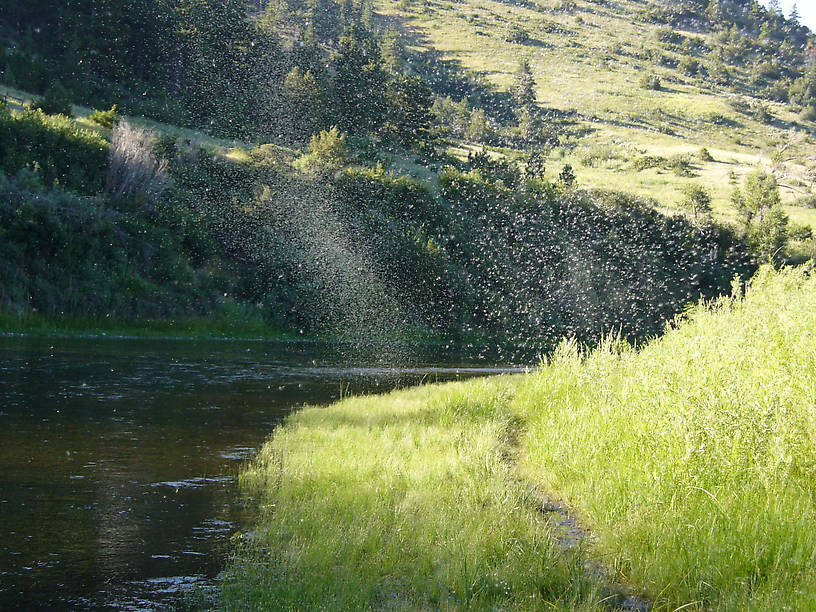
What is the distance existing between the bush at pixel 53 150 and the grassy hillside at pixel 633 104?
62.3 meters

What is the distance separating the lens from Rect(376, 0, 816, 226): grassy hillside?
349ft

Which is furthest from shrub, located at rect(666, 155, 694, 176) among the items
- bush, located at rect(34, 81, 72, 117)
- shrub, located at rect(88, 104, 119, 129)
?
bush, located at rect(34, 81, 72, 117)

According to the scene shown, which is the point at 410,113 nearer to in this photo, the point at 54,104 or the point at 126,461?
the point at 54,104

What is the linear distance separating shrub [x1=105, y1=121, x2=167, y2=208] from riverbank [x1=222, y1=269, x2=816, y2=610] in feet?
97.3

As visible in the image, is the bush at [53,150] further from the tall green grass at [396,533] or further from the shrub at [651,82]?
the shrub at [651,82]

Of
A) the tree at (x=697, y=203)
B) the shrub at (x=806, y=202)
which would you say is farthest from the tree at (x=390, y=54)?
the shrub at (x=806, y=202)

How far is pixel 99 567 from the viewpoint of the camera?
795 cm

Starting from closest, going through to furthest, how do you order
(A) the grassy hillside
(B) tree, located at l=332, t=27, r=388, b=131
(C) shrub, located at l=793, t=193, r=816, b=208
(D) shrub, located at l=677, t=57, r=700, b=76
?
(B) tree, located at l=332, t=27, r=388, b=131 → (C) shrub, located at l=793, t=193, r=816, b=208 → (A) the grassy hillside → (D) shrub, located at l=677, t=57, r=700, b=76

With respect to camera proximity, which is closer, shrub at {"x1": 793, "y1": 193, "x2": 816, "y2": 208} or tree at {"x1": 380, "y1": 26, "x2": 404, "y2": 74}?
shrub at {"x1": 793, "y1": 193, "x2": 816, "y2": 208}

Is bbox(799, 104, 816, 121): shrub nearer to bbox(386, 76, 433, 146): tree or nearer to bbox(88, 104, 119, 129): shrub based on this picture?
bbox(386, 76, 433, 146): tree

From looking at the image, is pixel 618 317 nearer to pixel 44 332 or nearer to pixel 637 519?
pixel 44 332

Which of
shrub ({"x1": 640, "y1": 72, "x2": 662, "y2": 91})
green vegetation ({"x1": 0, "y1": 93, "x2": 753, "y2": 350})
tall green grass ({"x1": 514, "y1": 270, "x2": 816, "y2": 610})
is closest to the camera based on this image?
tall green grass ({"x1": 514, "y1": 270, "x2": 816, "y2": 610})

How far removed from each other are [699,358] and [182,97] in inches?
2507

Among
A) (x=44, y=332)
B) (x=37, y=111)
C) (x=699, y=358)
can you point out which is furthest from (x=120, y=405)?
(x=37, y=111)
